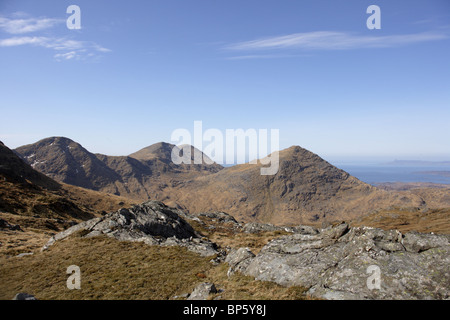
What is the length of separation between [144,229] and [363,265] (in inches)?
1216

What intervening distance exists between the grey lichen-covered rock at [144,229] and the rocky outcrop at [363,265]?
12.4m

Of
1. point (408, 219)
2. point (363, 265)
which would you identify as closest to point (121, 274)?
point (363, 265)

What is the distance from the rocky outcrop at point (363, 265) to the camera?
13.0 m

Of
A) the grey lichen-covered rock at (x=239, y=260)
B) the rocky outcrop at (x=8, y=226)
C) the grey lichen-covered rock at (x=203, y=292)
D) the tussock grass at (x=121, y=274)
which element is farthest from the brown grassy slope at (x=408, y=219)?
the rocky outcrop at (x=8, y=226)

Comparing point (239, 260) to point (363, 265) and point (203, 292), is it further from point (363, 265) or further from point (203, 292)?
point (363, 265)

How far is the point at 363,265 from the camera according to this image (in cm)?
1468

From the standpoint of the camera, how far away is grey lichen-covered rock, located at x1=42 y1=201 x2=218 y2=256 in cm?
3052

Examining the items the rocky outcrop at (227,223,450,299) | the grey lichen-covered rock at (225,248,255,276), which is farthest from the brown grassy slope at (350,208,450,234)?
the grey lichen-covered rock at (225,248,255,276)

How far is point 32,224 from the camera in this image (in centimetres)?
4466

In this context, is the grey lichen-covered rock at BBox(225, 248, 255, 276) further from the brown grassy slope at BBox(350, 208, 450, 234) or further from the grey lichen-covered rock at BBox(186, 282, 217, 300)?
the brown grassy slope at BBox(350, 208, 450, 234)

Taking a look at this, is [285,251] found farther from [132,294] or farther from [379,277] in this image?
[132,294]

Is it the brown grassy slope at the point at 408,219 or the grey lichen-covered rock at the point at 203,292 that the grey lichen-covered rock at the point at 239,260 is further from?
the brown grassy slope at the point at 408,219
